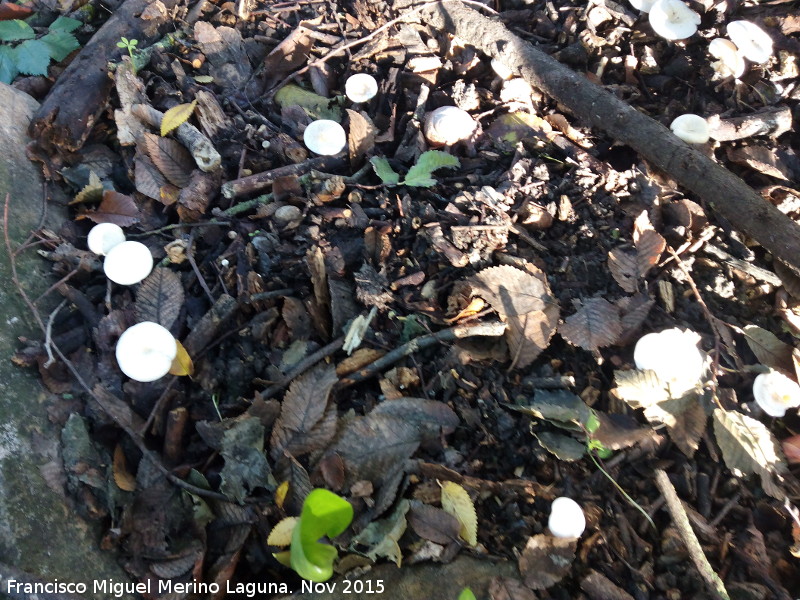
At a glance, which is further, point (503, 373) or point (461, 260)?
point (461, 260)

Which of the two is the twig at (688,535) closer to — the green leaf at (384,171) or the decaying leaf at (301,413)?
the decaying leaf at (301,413)

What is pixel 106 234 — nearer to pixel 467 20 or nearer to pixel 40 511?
pixel 40 511

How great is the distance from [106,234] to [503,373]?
1718mm

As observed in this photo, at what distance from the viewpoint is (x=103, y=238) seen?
2.40 m

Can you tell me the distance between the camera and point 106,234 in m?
2.41

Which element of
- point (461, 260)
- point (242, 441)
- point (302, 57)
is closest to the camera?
point (242, 441)

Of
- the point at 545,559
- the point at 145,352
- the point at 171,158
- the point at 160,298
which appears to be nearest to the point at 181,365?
the point at 145,352

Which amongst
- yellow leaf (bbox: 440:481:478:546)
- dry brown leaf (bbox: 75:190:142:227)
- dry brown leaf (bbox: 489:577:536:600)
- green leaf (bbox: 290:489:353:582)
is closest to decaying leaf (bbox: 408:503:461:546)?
yellow leaf (bbox: 440:481:478:546)

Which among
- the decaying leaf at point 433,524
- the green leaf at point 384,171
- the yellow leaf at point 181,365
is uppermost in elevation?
the green leaf at point 384,171

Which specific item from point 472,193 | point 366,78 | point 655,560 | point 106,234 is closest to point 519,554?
point 655,560

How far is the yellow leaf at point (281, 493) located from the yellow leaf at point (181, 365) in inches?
22.5

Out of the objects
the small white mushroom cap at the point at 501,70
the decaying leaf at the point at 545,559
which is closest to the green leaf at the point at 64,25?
the small white mushroom cap at the point at 501,70

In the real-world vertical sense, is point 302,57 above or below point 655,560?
above

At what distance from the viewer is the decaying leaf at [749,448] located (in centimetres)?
192
